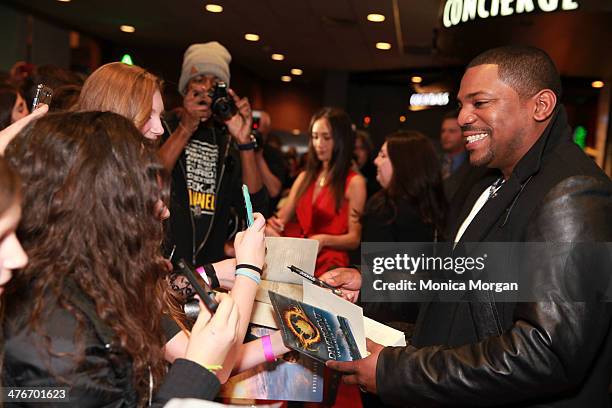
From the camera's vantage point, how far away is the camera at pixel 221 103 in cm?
306

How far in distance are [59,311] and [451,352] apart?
0.95 meters

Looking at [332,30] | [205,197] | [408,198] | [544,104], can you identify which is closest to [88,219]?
[544,104]

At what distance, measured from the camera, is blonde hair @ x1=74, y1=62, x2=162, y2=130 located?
2004 millimetres

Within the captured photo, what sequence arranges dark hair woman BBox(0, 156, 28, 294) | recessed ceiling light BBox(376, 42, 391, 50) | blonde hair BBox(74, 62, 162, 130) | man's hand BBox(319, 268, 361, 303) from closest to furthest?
dark hair woman BBox(0, 156, 28, 294), blonde hair BBox(74, 62, 162, 130), man's hand BBox(319, 268, 361, 303), recessed ceiling light BBox(376, 42, 391, 50)

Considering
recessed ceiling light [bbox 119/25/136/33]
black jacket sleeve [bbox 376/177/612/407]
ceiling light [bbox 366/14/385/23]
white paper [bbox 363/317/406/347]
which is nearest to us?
black jacket sleeve [bbox 376/177/612/407]

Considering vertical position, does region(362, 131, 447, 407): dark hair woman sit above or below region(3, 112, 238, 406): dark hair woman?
above

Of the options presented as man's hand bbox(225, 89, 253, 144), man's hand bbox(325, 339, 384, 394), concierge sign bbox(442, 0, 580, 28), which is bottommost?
man's hand bbox(325, 339, 384, 394)

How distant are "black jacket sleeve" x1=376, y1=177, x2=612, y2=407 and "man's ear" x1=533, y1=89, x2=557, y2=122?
0.33m

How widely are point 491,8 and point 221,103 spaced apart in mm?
2148

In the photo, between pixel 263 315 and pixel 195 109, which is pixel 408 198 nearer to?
pixel 195 109

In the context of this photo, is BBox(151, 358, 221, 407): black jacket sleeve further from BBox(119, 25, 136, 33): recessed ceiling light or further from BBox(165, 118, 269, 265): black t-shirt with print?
BBox(119, 25, 136, 33): recessed ceiling light

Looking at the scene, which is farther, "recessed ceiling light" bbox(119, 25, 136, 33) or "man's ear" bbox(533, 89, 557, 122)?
"recessed ceiling light" bbox(119, 25, 136, 33)

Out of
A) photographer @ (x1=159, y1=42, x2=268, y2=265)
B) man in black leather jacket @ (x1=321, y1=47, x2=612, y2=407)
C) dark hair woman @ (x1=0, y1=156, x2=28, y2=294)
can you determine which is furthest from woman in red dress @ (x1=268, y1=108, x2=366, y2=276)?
dark hair woman @ (x1=0, y1=156, x2=28, y2=294)

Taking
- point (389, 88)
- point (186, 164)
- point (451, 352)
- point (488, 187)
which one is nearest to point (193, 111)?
point (186, 164)
